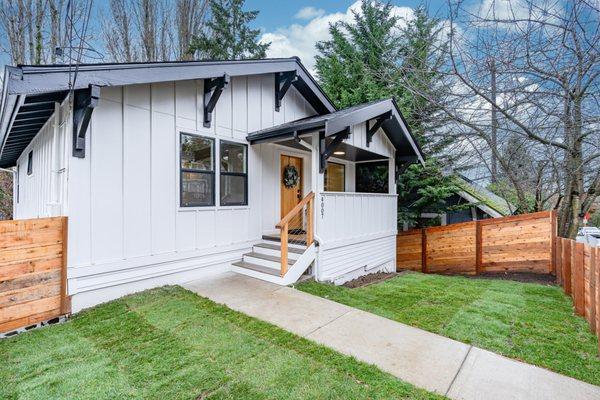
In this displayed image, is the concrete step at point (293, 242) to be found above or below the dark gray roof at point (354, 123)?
below

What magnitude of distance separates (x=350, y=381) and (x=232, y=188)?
4.67m

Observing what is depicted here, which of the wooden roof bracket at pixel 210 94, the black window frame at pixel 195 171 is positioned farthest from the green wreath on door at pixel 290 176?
the wooden roof bracket at pixel 210 94

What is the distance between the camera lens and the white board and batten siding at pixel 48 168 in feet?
14.9

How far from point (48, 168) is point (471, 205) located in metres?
11.0

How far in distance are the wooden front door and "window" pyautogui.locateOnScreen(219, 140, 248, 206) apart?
4.68ft

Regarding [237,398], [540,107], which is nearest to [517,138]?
[540,107]

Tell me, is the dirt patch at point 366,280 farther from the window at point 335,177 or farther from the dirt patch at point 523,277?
the window at point 335,177

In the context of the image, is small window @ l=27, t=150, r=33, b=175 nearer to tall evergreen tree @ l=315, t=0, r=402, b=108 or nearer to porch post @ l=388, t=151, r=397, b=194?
tall evergreen tree @ l=315, t=0, r=402, b=108

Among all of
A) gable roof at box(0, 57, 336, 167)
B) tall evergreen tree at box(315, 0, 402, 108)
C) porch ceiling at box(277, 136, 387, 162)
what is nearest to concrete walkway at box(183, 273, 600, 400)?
gable roof at box(0, 57, 336, 167)

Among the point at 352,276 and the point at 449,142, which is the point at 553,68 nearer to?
the point at 449,142

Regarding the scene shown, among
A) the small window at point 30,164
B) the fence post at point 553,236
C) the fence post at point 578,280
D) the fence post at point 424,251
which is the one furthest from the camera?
the fence post at point 424,251

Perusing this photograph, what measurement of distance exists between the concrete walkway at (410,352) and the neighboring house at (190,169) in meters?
1.20

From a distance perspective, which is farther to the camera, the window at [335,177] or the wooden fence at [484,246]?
the window at [335,177]

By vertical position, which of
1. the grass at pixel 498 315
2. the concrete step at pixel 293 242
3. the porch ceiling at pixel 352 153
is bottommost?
the grass at pixel 498 315
